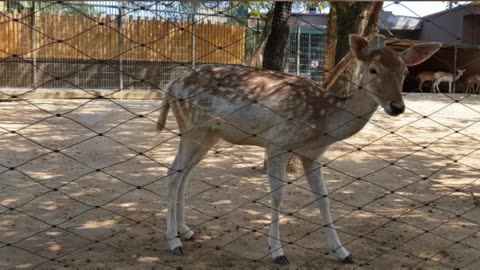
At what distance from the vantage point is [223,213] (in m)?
5.20

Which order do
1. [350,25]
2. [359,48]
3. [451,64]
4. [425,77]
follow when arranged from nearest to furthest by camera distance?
[359,48], [350,25], [425,77], [451,64]

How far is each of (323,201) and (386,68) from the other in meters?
1.16

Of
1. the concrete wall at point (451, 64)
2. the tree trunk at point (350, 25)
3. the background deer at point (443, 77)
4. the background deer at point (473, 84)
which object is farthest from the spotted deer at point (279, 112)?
the background deer at point (473, 84)

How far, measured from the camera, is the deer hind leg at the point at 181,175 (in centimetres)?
440

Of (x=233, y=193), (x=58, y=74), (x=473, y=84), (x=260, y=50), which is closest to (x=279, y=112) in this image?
(x=233, y=193)

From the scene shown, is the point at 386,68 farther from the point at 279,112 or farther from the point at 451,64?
the point at 451,64

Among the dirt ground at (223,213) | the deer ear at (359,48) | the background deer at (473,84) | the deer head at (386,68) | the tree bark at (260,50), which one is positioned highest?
the tree bark at (260,50)

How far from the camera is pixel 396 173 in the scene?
7066 mm

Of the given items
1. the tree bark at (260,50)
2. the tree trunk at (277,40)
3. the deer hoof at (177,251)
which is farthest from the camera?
the tree bark at (260,50)

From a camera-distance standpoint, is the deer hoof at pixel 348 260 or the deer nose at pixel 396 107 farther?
the deer hoof at pixel 348 260

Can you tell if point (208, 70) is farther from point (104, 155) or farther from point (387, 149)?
point (387, 149)

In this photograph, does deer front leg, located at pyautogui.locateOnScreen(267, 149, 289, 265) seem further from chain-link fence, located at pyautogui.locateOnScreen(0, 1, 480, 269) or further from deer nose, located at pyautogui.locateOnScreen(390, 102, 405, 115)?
deer nose, located at pyautogui.locateOnScreen(390, 102, 405, 115)

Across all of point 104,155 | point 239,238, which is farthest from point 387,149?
point 239,238

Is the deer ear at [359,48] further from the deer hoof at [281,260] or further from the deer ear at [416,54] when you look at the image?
the deer hoof at [281,260]
